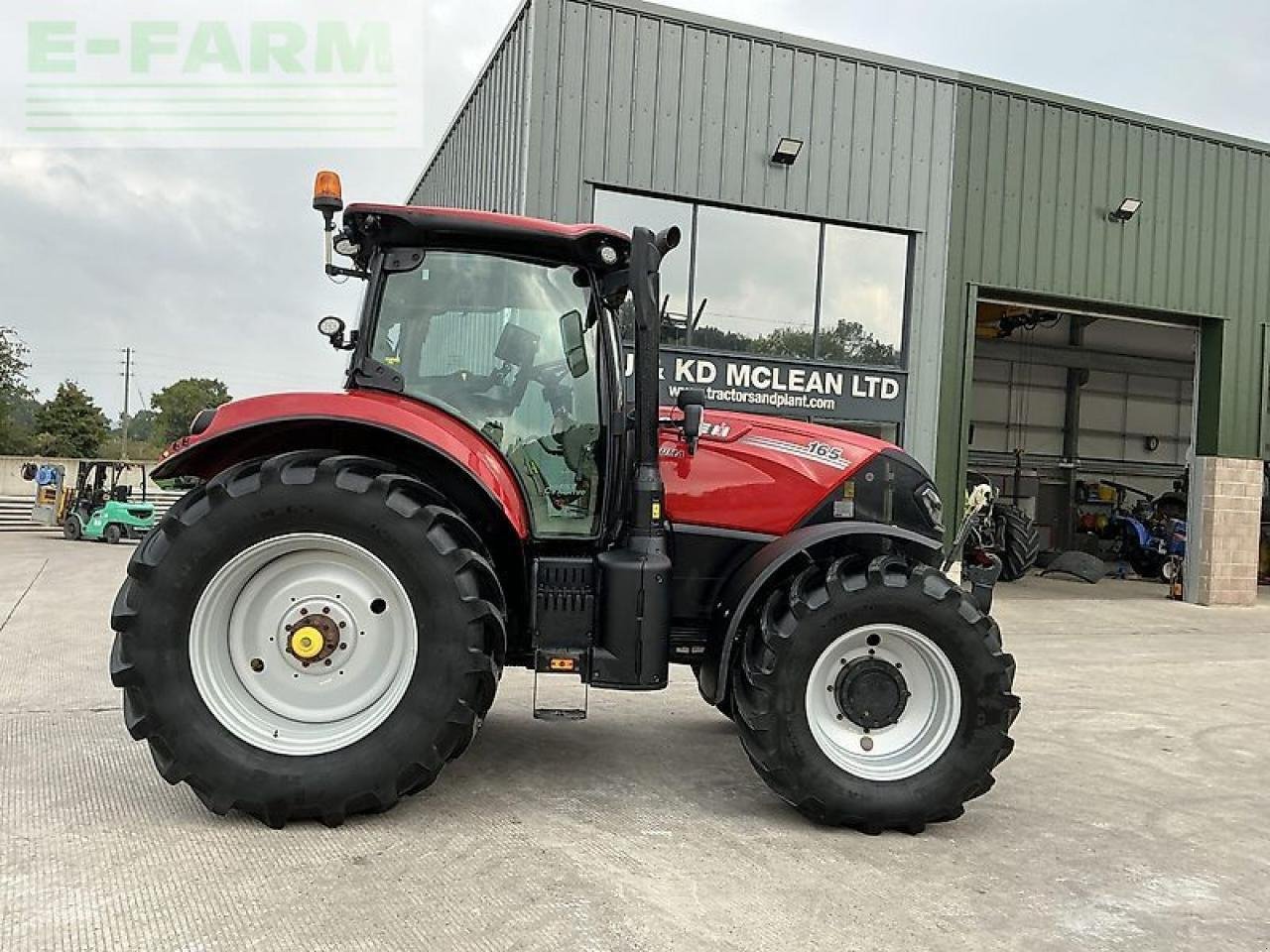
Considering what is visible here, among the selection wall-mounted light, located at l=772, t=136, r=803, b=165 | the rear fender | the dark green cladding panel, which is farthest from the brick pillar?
the rear fender

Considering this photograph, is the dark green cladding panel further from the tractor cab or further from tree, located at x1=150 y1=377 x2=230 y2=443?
tree, located at x1=150 y1=377 x2=230 y2=443

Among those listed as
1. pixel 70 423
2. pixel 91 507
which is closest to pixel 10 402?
pixel 70 423

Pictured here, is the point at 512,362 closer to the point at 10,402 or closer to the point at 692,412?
the point at 692,412

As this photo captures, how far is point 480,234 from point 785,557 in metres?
1.79

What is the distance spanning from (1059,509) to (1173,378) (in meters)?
5.32

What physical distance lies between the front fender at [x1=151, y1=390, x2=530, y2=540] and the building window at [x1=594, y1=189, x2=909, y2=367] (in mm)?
6770

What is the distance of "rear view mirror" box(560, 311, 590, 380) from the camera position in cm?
407

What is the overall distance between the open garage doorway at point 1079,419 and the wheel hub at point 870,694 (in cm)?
1851

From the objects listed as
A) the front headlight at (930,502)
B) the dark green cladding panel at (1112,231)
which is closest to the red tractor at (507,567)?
the front headlight at (930,502)

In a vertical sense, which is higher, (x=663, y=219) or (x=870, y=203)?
(x=870, y=203)

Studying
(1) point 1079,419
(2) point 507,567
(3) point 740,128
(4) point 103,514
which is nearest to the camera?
(2) point 507,567

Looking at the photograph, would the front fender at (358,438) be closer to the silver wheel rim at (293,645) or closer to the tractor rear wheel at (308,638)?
the tractor rear wheel at (308,638)

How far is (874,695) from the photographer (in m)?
3.83

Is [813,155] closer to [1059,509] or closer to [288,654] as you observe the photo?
[288,654]
